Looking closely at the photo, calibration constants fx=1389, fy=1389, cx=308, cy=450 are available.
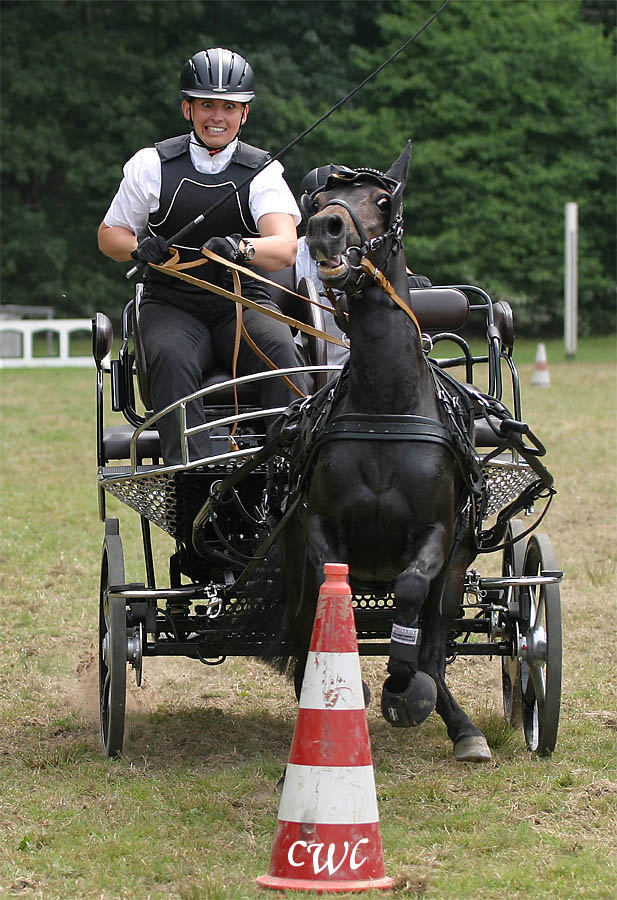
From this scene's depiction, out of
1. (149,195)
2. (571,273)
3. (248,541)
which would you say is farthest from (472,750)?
(571,273)

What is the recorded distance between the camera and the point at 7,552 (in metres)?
9.03

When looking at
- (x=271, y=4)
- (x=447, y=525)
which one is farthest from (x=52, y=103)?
(x=447, y=525)

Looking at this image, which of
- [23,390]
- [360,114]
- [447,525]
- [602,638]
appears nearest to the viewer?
[447,525]

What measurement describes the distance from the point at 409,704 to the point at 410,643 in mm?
188

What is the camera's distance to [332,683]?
12.3 feet

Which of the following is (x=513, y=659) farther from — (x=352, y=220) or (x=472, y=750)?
(x=352, y=220)

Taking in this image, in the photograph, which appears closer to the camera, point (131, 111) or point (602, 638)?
point (602, 638)

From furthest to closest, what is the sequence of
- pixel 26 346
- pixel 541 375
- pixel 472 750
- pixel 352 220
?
pixel 26 346, pixel 541 375, pixel 472 750, pixel 352 220

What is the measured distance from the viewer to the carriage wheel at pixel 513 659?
210 inches

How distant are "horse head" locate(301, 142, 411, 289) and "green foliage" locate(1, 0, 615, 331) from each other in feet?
87.6

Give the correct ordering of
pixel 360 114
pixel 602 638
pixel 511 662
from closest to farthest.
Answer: pixel 511 662 < pixel 602 638 < pixel 360 114

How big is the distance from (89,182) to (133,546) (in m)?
23.9

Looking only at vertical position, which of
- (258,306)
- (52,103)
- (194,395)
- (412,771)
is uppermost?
(52,103)

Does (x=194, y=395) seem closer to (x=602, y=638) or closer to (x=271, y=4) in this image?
(x=602, y=638)
